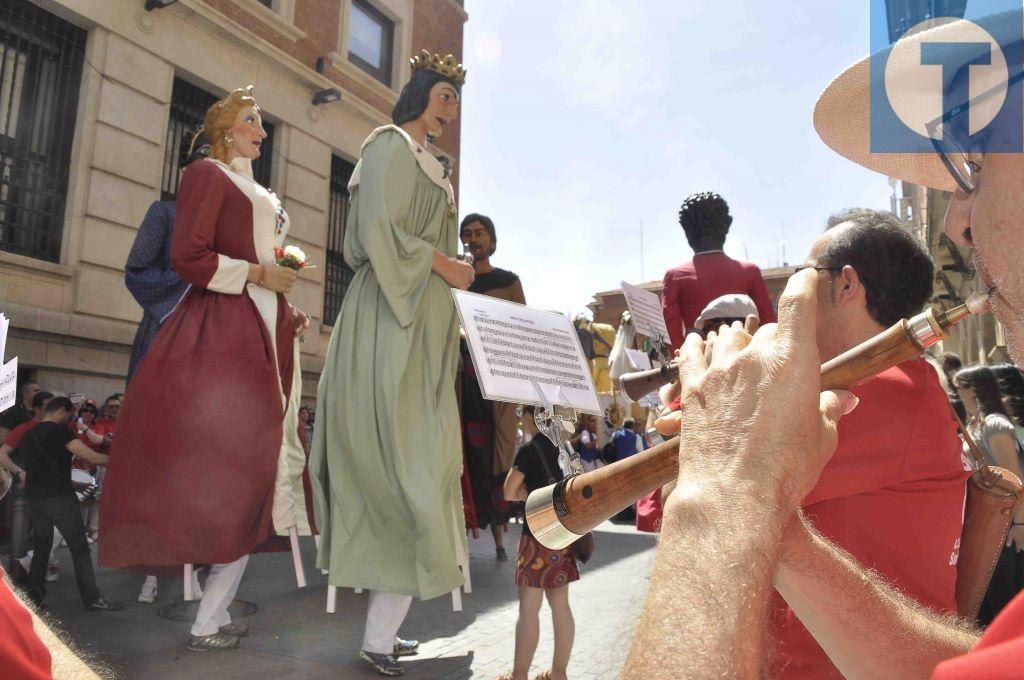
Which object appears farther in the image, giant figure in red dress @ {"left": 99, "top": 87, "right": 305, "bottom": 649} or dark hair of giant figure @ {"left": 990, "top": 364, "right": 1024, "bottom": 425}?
dark hair of giant figure @ {"left": 990, "top": 364, "right": 1024, "bottom": 425}

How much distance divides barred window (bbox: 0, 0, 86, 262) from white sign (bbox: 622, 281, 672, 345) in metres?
7.51

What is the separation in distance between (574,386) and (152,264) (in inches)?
116

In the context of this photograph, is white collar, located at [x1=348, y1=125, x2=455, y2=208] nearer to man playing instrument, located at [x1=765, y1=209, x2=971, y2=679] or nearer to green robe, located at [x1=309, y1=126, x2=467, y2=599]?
green robe, located at [x1=309, y1=126, x2=467, y2=599]

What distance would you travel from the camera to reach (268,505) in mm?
3209

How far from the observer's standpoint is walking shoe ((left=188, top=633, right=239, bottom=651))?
291 centimetres

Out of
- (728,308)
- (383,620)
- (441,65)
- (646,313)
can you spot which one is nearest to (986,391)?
(646,313)

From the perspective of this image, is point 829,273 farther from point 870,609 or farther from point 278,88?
point 278,88

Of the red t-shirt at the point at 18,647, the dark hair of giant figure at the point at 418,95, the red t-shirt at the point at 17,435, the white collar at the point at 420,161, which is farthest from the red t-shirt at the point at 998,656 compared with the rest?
the red t-shirt at the point at 17,435

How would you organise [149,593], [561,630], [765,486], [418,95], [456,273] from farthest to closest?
[149,593] < [418,95] < [456,273] < [561,630] < [765,486]

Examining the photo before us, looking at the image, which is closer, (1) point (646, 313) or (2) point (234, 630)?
A: (2) point (234, 630)

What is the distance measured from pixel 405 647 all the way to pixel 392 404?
1026mm

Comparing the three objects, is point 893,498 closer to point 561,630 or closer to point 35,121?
point 561,630

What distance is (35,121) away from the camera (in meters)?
8.39

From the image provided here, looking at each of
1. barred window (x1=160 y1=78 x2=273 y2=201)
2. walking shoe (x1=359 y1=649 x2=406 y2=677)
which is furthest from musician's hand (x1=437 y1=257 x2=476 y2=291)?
barred window (x1=160 y1=78 x2=273 y2=201)
